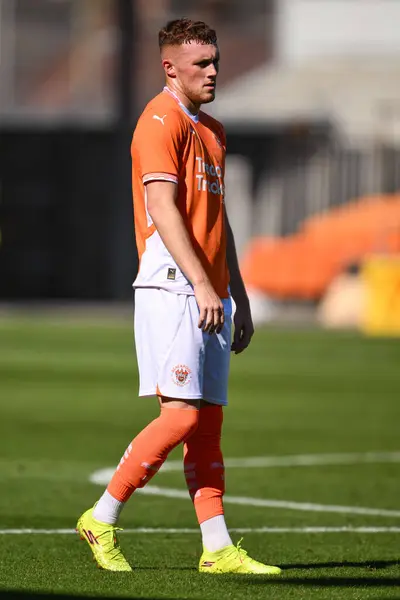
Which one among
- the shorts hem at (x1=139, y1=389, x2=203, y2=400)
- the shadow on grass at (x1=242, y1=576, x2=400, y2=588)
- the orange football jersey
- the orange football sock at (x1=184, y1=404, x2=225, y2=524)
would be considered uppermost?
the orange football jersey

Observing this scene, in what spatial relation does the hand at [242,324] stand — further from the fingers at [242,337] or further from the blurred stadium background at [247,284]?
the blurred stadium background at [247,284]

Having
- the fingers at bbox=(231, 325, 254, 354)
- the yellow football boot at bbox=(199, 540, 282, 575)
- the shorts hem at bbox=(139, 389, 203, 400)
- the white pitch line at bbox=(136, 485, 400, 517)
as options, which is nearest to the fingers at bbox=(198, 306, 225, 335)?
the shorts hem at bbox=(139, 389, 203, 400)

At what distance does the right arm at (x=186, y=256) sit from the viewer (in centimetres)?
575

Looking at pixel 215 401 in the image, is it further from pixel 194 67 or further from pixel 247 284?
pixel 247 284

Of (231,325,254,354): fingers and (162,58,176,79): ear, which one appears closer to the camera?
(162,58,176,79): ear

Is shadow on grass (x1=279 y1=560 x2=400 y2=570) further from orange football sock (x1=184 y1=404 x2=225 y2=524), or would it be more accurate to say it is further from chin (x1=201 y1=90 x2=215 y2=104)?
chin (x1=201 y1=90 x2=215 y2=104)

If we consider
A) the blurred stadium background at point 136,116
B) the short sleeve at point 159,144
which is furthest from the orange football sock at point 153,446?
the blurred stadium background at point 136,116

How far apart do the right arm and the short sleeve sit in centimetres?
12

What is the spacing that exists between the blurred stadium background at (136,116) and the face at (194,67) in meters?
35.3

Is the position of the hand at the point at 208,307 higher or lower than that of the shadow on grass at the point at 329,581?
higher

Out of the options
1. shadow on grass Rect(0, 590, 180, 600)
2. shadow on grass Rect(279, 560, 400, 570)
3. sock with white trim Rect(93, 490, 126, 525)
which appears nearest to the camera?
shadow on grass Rect(0, 590, 180, 600)

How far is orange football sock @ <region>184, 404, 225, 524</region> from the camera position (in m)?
6.20

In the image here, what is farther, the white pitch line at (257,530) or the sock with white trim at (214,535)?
the white pitch line at (257,530)

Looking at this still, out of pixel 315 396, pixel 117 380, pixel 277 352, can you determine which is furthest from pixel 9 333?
pixel 315 396
